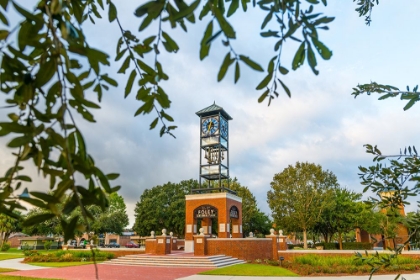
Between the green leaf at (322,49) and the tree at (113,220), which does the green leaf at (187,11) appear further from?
the tree at (113,220)

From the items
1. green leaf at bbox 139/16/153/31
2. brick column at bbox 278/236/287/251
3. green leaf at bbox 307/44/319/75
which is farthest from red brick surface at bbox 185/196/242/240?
green leaf at bbox 139/16/153/31

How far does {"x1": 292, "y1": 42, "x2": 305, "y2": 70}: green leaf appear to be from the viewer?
1.28 meters

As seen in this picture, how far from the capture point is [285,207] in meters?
30.7

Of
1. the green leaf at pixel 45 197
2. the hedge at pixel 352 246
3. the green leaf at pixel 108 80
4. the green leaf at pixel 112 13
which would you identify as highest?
the green leaf at pixel 112 13

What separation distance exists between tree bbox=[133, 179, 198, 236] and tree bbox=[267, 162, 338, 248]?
32.1 ft

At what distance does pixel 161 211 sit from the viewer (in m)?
34.4

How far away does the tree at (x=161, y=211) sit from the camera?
33844 mm

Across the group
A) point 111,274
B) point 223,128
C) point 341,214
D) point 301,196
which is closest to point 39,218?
point 111,274

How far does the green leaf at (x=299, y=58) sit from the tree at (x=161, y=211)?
109ft

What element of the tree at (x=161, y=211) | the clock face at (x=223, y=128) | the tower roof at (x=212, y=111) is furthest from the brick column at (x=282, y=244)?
the tree at (x=161, y=211)

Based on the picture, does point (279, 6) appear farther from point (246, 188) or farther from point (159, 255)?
point (246, 188)

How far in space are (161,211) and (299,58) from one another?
1358 inches

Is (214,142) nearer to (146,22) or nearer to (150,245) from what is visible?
(150,245)

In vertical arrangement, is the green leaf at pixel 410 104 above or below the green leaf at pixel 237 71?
above
